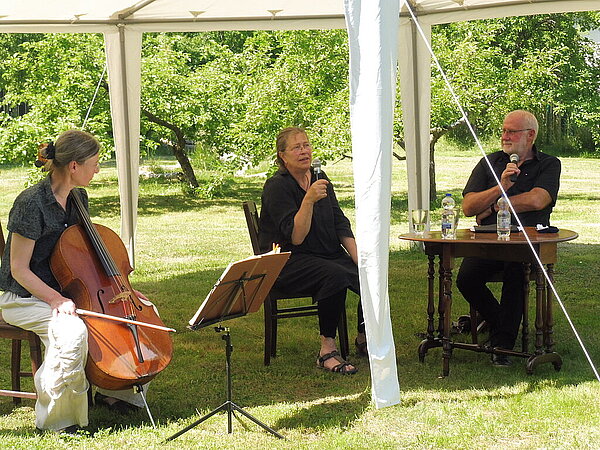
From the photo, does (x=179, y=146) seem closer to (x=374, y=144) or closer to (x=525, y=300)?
(x=525, y=300)

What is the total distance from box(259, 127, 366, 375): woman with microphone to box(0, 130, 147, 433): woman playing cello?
4.25 ft

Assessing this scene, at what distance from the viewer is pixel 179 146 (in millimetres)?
14609

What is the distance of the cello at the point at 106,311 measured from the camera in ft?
12.2

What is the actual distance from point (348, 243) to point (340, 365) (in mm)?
725

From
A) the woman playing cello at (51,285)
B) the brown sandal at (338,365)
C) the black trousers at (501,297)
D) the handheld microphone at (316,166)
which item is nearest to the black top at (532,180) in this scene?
the black trousers at (501,297)

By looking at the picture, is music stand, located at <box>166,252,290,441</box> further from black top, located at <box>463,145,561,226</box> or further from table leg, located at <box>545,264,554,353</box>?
black top, located at <box>463,145,561,226</box>

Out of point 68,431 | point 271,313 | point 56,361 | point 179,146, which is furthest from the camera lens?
point 179,146

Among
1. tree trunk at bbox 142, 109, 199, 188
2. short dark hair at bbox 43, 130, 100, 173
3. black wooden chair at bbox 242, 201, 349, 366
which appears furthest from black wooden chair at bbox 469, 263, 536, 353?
tree trunk at bbox 142, 109, 199, 188

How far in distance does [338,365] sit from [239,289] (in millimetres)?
1282

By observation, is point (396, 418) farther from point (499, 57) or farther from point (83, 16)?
point (499, 57)

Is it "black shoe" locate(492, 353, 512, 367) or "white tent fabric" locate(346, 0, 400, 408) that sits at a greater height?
"white tent fabric" locate(346, 0, 400, 408)

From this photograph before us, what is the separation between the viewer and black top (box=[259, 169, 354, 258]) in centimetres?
505

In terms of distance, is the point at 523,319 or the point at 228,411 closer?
the point at 228,411

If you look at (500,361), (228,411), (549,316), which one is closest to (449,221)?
(549,316)
